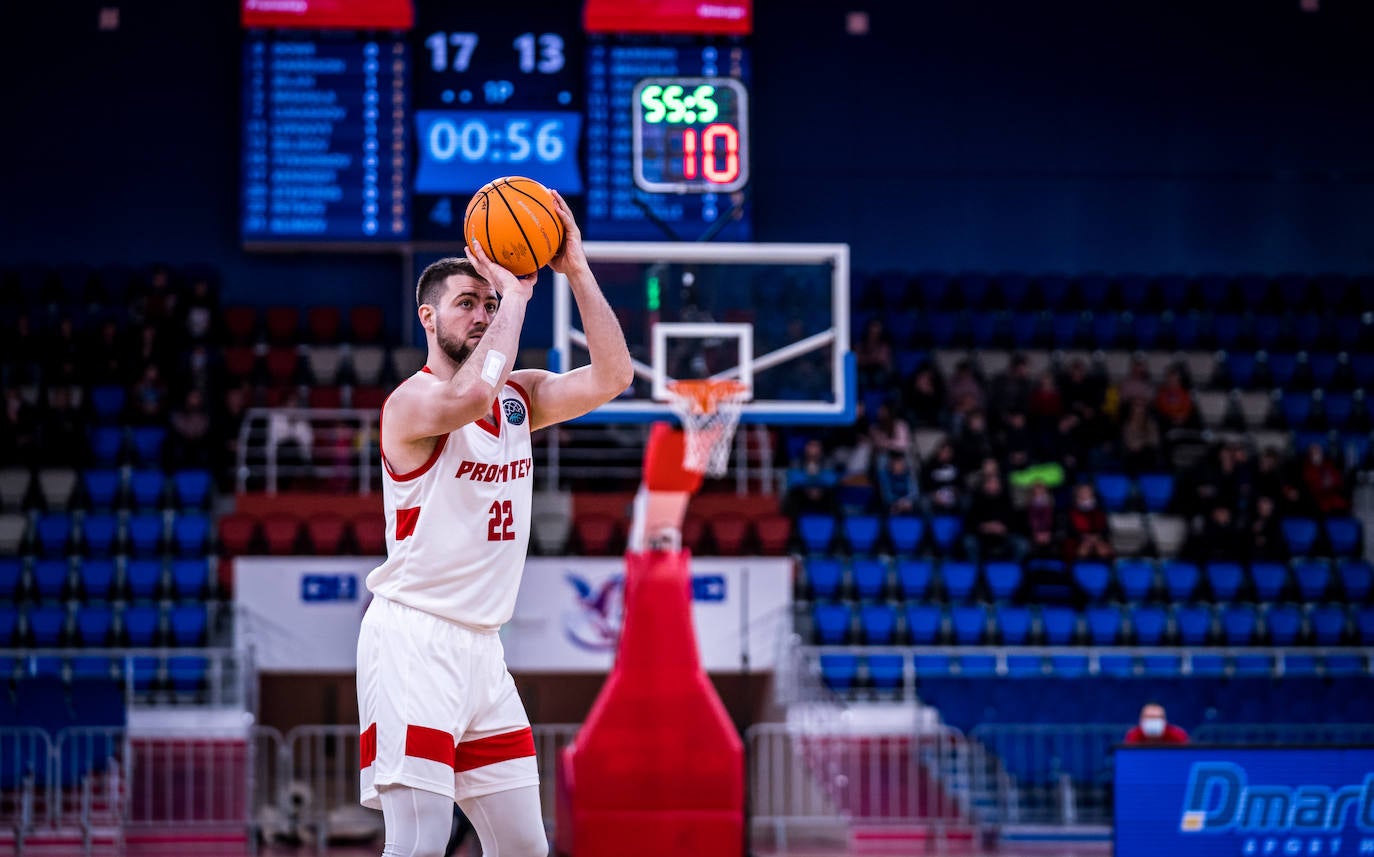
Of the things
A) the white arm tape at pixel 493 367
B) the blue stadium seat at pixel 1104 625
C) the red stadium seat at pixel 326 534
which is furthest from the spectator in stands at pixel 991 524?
the white arm tape at pixel 493 367

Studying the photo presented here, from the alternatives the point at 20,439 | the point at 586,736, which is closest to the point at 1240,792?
the point at 586,736

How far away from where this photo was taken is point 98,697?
470 inches

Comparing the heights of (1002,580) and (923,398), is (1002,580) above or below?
below

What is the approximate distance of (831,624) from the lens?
14.0 metres

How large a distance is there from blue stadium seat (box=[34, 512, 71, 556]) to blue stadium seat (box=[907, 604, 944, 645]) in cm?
755

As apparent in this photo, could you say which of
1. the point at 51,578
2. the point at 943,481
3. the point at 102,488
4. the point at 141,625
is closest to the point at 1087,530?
the point at 943,481

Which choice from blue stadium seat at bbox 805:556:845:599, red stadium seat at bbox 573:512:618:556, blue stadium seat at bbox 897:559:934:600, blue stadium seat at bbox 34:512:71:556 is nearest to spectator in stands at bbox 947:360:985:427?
blue stadium seat at bbox 897:559:934:600

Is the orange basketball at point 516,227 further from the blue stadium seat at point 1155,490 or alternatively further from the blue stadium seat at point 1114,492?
the blue stadium seat at point 1155,490

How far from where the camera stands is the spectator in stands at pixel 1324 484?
1623 centimetres

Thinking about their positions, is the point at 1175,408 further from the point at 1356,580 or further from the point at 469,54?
the point at 469,54

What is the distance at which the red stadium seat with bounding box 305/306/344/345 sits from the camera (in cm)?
1814

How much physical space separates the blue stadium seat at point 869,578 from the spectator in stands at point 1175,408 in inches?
172

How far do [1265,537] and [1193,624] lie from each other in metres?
1.50

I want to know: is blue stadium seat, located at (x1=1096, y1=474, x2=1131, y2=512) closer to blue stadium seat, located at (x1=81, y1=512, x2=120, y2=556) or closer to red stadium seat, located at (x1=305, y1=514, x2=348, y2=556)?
red stadium seat, located at (x1=305, y1=514, x2=348, y2=556)
